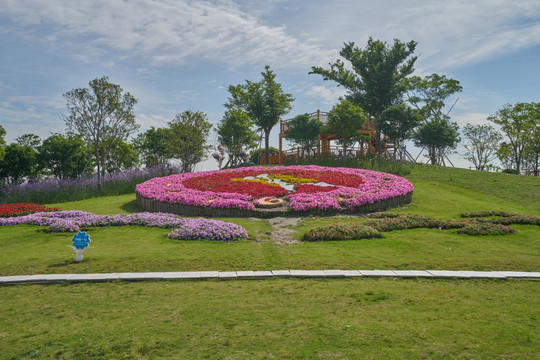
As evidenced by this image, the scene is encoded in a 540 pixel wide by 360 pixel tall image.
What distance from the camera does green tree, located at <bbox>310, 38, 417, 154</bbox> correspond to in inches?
1299

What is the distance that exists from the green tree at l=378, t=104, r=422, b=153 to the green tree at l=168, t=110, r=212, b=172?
43.6 feet

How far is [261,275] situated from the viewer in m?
7.20

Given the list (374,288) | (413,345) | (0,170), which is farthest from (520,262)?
(0,170)

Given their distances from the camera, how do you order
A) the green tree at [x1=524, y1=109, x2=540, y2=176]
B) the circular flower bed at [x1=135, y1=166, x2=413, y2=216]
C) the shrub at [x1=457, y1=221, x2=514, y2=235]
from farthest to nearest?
1. the green tree at [x1=524, y1=109, x2=540, y2=176]
2. the circular flower bed at [x1=135, y1=166, x2=413, y2=216]
3. the shrub at [x1=457, y1=221, x2=514, y2=235]

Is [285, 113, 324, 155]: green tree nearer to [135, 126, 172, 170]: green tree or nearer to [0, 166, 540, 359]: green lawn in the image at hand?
[135, 126, 172, 170]: green tree

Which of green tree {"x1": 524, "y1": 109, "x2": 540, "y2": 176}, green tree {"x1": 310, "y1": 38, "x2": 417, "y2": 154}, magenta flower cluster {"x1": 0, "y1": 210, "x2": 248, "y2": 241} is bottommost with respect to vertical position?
magenta flower cluster {"x1": 0, "y1": 210, "x2": 248, "y2": 241}

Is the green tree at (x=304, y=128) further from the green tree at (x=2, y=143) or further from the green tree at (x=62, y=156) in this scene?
the green tree at (x=2, y=143)

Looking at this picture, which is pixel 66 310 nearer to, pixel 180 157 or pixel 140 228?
pixel 140 228

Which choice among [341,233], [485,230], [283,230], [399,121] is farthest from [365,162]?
[341,233]

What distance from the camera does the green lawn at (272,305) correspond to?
4.40m

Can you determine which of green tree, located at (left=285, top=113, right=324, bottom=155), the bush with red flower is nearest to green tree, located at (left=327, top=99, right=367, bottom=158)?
green tree, located at (left=285, top=113, right=324, bottom=155)

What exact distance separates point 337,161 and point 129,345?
23.4 m

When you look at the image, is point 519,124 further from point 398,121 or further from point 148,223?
point 148,223

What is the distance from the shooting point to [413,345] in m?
4.44
